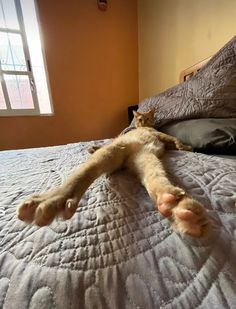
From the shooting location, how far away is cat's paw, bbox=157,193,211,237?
293 millimetres

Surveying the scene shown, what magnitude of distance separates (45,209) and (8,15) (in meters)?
2.27

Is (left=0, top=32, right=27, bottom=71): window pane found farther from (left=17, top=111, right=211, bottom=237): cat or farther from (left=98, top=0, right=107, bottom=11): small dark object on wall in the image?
(left=17, top=111, right=211, bottom=237): cat

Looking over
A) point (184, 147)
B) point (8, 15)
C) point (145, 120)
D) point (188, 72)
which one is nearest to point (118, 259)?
point (184, 147)

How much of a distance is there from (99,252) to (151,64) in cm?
236

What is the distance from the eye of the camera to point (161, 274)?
11.5 inches

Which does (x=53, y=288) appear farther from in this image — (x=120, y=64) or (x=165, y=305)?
(x=120, y=64)

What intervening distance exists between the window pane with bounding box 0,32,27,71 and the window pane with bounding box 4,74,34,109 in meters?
0.09

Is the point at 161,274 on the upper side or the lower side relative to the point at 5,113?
lower

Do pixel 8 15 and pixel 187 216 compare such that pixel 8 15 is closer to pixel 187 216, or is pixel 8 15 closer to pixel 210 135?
pixel 210 135

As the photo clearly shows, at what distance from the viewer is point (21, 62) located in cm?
200

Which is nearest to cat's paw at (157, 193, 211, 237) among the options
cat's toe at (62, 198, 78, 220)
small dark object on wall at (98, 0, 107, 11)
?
cat's toe at (62, 198, 78, 220)

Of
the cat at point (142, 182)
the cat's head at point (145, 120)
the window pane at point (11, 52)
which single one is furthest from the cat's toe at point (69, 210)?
the window pane at point (11, 52)

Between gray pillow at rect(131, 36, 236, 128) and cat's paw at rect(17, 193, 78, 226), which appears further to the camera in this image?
gray pillow at rect(131, 36, 236, 128)

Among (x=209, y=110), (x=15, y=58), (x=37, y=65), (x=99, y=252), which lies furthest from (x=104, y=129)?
(x=99, y=252)
